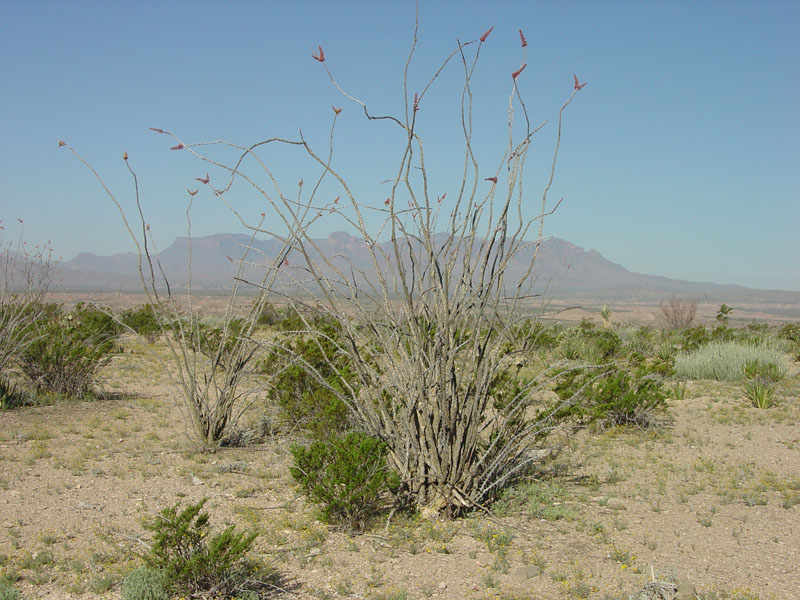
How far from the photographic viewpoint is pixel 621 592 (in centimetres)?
352

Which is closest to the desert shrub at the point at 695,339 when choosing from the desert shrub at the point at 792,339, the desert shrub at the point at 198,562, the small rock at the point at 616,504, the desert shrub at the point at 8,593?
the desert shrub at the point at 792,339

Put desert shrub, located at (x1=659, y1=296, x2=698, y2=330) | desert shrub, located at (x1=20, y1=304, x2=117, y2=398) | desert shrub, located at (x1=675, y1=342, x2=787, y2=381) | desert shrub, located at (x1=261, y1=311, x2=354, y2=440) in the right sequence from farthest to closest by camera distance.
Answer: desert shrub, located at (x1=659, y1=296, x2=698, y2=330) → desert shrub, located at (x1=675, y1=342, x2=787, y2=381) → desert shrub, located at (x1=20, y1=304, x2=117, y2=398) → desert shrub, located at (x1=261, y1=311, x2=354, y2=440)

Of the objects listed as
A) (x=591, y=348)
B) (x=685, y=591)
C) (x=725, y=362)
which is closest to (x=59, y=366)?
(x=685, y=591)

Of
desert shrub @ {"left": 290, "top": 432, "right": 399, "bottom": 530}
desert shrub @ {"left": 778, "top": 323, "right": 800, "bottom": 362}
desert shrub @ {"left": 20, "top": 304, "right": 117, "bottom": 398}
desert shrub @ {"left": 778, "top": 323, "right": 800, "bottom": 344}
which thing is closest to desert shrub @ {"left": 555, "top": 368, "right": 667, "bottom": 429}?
desert shrub @ {"left": 290, "top": 432, "right": 399, "bottom": 530}

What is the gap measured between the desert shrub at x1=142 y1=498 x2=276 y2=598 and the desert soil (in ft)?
0.96

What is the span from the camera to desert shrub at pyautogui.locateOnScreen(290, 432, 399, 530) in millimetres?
4391

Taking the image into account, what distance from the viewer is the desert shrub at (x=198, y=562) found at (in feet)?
11.3

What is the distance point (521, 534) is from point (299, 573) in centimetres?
154

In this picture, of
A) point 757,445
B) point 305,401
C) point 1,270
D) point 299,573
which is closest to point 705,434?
point 757,445

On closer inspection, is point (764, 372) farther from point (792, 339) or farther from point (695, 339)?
point (792, 339)

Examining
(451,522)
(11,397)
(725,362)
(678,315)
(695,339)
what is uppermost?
(678,315)

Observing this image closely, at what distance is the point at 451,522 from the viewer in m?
4.62

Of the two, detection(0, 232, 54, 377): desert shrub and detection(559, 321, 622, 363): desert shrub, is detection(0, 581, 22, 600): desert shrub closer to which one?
detection(0, 232, 54, 377): desert shrub

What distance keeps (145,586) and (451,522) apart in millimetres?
2083
